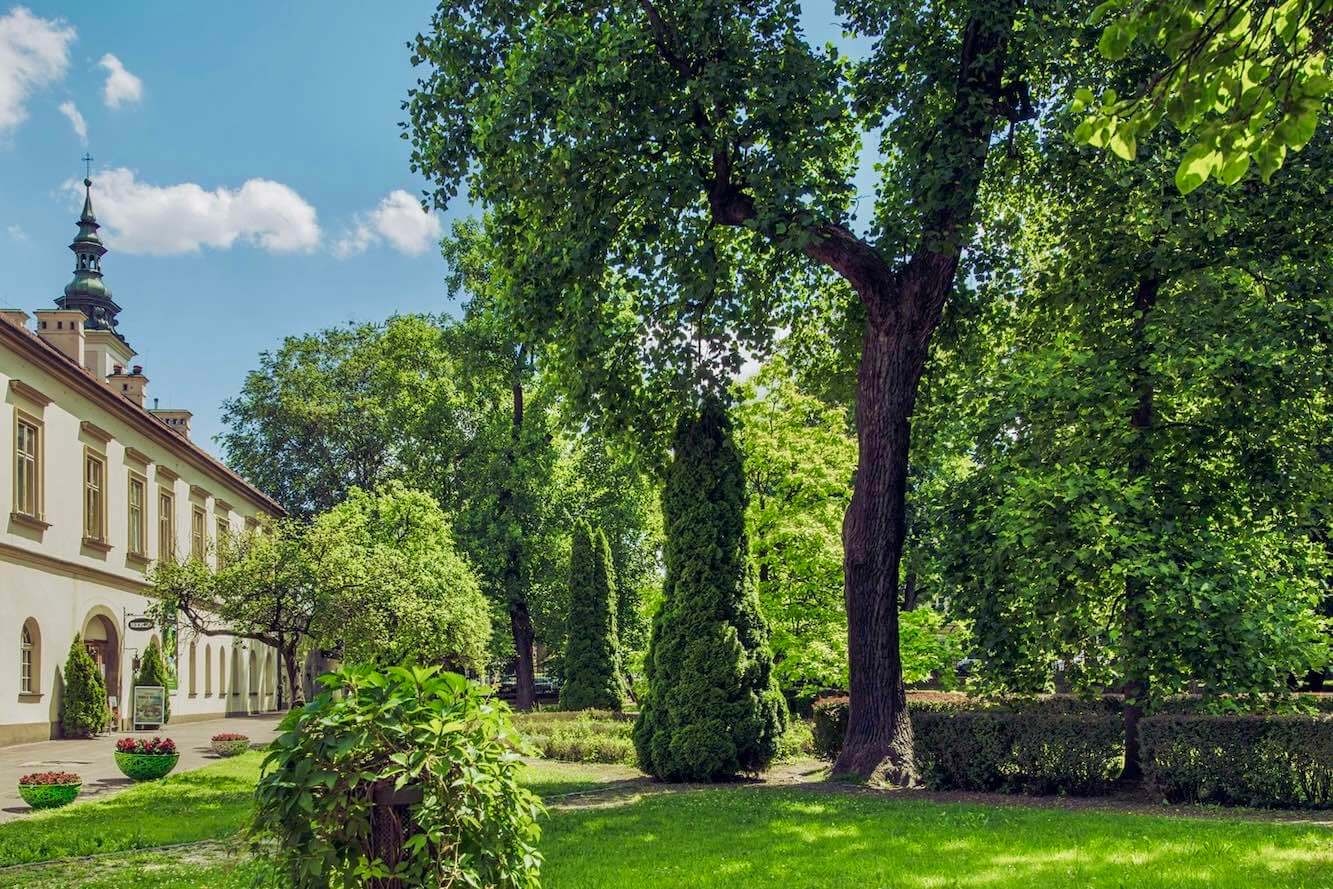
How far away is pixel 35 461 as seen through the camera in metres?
27.2

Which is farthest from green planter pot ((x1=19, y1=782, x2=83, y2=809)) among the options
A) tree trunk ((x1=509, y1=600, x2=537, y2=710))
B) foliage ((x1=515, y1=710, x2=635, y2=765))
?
tree trunk ((x1=509, y1=600, x2=537, y2=710))

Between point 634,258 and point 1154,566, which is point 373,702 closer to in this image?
point 1154,566

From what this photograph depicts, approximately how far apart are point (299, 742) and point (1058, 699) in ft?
55.5

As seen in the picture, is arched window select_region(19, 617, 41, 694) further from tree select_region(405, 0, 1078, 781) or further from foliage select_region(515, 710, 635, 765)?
tree select_region(405, 0, 1078, 781)

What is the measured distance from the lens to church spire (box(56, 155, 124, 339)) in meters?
69.5

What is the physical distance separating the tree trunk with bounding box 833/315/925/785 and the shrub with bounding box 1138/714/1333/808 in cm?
321

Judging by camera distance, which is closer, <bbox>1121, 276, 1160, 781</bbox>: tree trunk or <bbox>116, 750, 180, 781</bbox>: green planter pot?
<bbox>1121, 276, 1160, 781</bbox>: tree trunk

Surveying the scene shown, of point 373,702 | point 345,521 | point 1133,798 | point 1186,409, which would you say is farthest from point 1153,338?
point 345,521

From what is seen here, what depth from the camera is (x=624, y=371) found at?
16.8m

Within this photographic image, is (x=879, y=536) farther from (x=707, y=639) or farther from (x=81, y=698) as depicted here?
(x=81, y=698)

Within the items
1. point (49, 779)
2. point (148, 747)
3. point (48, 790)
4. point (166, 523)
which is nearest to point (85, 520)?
point (166, 523)

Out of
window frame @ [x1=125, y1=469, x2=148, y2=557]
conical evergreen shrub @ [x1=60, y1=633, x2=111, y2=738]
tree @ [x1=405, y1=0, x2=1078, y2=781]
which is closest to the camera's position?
tree @ [x1=405, y1=0, x2=1078, y2=781]

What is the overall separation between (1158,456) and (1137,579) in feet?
7.62

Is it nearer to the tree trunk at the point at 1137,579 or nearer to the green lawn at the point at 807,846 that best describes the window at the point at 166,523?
the green lawn at the point at 807,846
